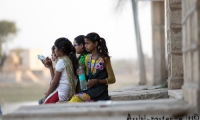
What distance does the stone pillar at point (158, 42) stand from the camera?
51.6 ft

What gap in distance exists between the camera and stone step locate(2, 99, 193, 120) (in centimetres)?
466

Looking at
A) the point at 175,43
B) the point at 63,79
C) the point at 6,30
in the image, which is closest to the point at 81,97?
the point at 63,79

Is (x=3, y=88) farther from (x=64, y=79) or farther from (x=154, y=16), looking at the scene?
(x=64, y=79)

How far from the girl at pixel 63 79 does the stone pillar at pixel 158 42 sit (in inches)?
370

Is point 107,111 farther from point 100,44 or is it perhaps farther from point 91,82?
point 100,44

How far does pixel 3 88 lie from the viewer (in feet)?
154

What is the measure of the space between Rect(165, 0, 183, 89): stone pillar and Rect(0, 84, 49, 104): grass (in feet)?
118

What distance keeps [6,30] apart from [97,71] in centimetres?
4194

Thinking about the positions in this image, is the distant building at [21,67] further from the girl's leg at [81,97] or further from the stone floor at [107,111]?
the stone floor at [107,111]

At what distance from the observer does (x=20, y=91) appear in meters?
46.7

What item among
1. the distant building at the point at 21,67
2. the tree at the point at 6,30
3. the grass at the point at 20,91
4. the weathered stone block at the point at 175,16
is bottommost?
the grass at the point at 20,91

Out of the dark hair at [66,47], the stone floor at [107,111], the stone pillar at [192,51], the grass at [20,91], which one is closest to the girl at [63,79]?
the dark hair at [66,47]

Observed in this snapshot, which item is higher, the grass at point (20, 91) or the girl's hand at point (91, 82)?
the girl's hand at point (91, 82)

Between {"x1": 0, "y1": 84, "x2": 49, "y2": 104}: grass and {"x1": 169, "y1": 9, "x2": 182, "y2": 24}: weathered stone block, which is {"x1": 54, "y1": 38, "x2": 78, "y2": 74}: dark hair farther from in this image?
{"x1": 0, "y1": 84, "x2": 49, "y2": 104}: grass
